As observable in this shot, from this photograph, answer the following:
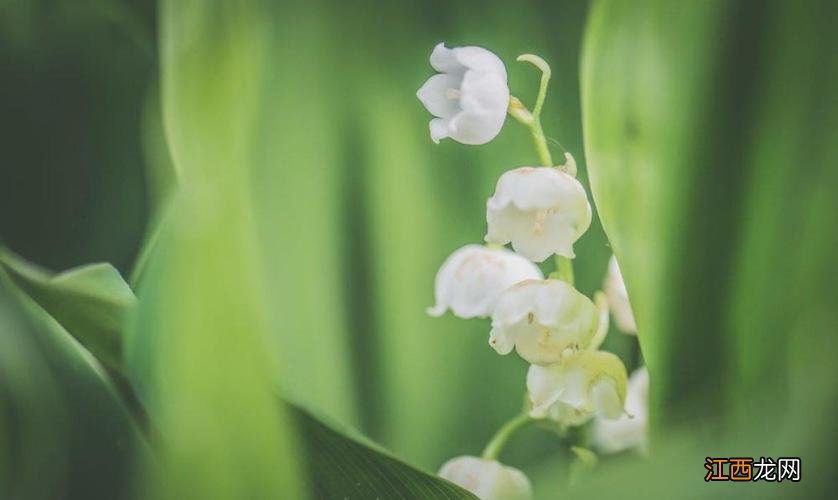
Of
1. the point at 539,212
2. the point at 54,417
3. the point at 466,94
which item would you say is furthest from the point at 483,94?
the point at 54,417

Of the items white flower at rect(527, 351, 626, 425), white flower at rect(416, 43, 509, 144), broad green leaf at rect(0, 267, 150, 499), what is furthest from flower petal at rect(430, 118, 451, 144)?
broad green leaf at rect(0, 267, 150, 499)

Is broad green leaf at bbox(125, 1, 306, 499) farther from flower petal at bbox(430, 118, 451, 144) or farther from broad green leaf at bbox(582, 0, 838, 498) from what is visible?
broad green leaf at bbox(582, 0, 838, 498)

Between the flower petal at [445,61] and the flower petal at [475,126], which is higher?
the flower petal at [445,61]

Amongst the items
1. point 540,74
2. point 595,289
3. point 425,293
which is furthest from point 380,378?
point 540,74

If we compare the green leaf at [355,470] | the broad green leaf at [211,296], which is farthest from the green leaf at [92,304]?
the green leaf at [355,470]

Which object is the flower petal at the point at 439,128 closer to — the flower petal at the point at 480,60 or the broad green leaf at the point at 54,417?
the flower petal at the point at 480,60

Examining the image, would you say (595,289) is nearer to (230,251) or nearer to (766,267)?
(766,267)
